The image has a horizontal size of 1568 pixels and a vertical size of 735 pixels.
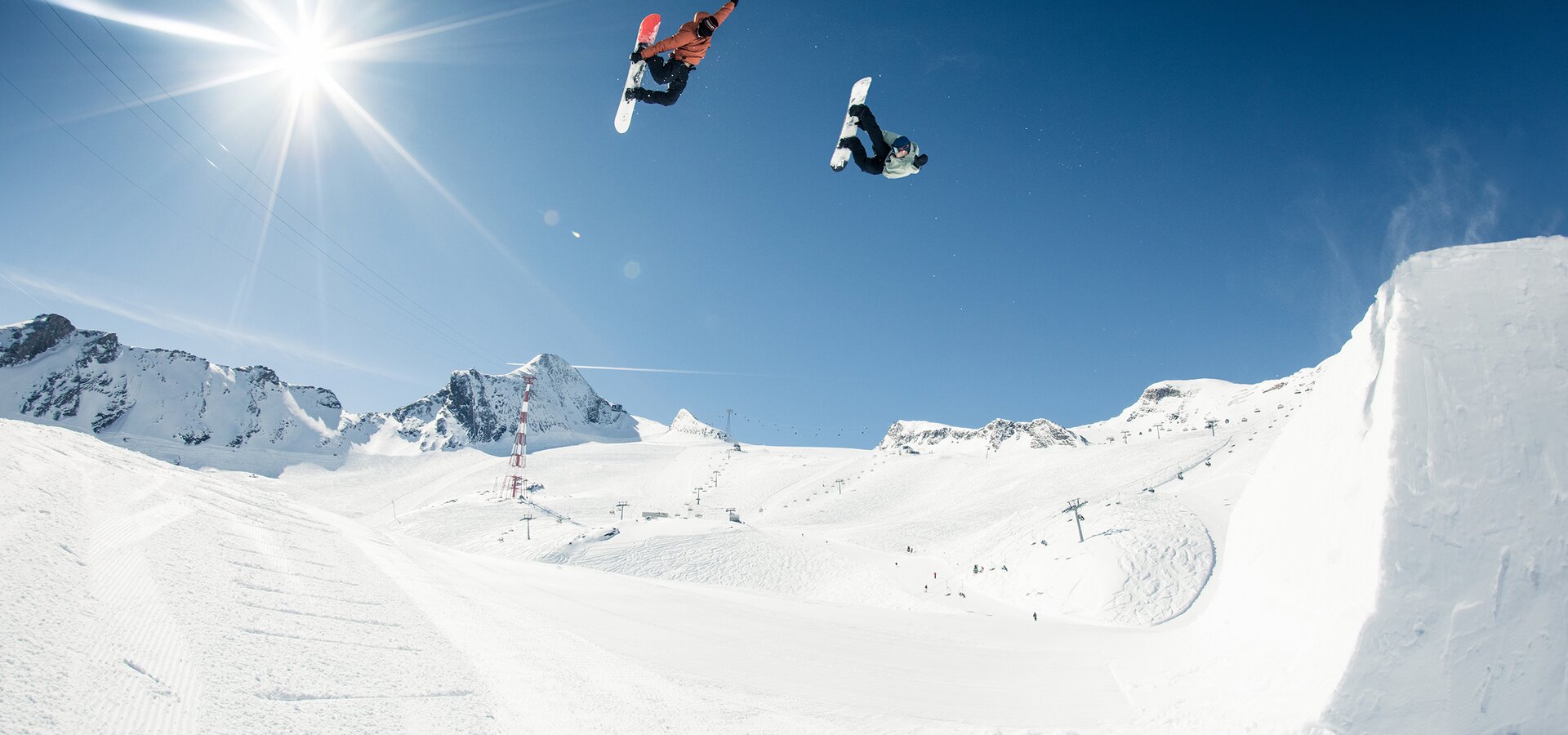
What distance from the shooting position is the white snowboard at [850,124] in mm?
11305

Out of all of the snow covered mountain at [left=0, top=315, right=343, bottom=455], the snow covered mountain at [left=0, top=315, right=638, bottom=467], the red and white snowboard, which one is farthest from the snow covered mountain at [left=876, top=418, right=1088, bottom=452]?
the snow covered mountain at [left=0, top=315, right=343, bottom=455]

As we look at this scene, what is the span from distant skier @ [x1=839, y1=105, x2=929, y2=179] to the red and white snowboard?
4.42 meters

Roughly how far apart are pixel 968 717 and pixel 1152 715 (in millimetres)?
1965

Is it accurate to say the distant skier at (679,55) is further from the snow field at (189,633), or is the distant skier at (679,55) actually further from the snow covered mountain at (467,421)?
the snow covered mountain at (467,421)

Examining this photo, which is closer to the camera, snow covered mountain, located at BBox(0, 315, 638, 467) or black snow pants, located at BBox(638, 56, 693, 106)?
black snow pants, located at BBox(638, 56, 693, 106)

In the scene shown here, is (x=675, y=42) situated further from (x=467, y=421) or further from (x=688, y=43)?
(x=467, y=421)

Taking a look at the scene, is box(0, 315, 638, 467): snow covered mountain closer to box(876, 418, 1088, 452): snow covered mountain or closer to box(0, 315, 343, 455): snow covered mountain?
box(0, 315, 343, 455): snow covered mountain

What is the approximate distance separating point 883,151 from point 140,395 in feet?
652

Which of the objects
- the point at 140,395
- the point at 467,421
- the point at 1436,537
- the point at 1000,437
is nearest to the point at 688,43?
the point at 1436,537

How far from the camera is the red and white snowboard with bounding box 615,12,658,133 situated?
470 inches

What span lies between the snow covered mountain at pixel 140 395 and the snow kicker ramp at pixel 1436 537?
17094 centimetres

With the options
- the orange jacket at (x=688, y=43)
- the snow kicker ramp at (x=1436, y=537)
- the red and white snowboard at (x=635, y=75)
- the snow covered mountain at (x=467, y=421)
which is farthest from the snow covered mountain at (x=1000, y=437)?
the snow kicker ramp at (x=1436, y=537)

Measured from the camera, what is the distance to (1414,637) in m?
4.66

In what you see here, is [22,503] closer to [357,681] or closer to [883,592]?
[357,681]
